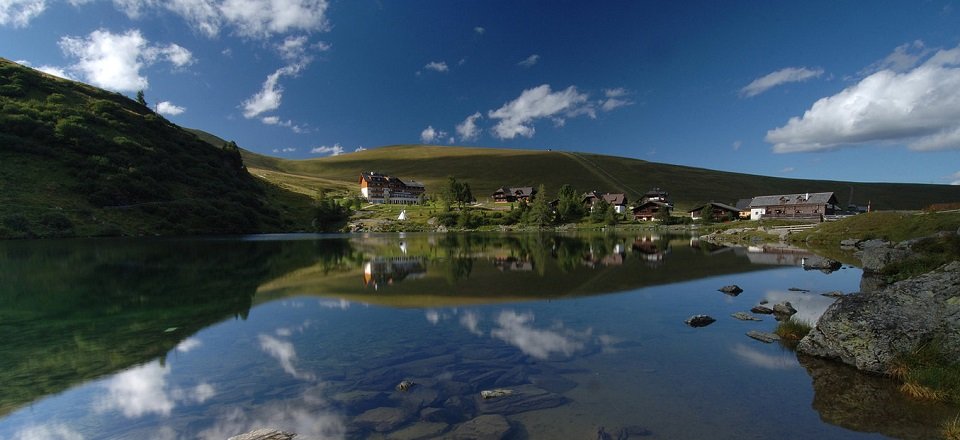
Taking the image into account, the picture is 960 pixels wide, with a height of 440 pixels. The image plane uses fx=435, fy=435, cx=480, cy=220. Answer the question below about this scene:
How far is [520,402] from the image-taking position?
12836 millimetres

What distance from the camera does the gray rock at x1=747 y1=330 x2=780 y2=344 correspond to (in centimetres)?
1898

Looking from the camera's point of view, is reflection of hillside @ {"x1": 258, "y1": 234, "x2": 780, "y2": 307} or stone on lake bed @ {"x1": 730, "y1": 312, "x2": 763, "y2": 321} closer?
stone on lake bed @ {"x1": 730, "y1": 312, "x2": 763, "y2": 321}

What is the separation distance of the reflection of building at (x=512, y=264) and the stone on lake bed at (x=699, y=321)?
76.9 ft

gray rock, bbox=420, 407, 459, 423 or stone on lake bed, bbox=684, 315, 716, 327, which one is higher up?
gray rock, bbox=420, 407, 459, 423

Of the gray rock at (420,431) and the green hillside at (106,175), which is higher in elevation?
the green hillside at (106,175)

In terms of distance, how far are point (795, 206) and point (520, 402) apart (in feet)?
537

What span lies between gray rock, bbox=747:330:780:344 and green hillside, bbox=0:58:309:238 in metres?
119

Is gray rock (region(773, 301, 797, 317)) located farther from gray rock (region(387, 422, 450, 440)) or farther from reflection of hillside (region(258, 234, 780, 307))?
gray rock (region(387, 422, 450, 440))

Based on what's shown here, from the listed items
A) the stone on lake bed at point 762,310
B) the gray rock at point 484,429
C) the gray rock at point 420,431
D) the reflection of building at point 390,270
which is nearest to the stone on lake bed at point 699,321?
the stone on lake bed at point 762,310

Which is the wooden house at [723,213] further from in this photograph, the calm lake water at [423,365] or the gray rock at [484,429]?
the gray rock at [484,429]

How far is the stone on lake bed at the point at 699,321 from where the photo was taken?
22.1 m

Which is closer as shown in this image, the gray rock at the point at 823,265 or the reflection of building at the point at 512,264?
the gray rock at the point at 823,265

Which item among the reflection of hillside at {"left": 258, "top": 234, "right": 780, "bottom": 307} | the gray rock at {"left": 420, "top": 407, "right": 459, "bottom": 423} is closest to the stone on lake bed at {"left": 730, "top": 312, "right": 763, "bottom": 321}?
the reflection of hillside at {"left": 258, "top": 234, "right": 780, "bottom": 307}

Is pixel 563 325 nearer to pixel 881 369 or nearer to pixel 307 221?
pixel 881 369
